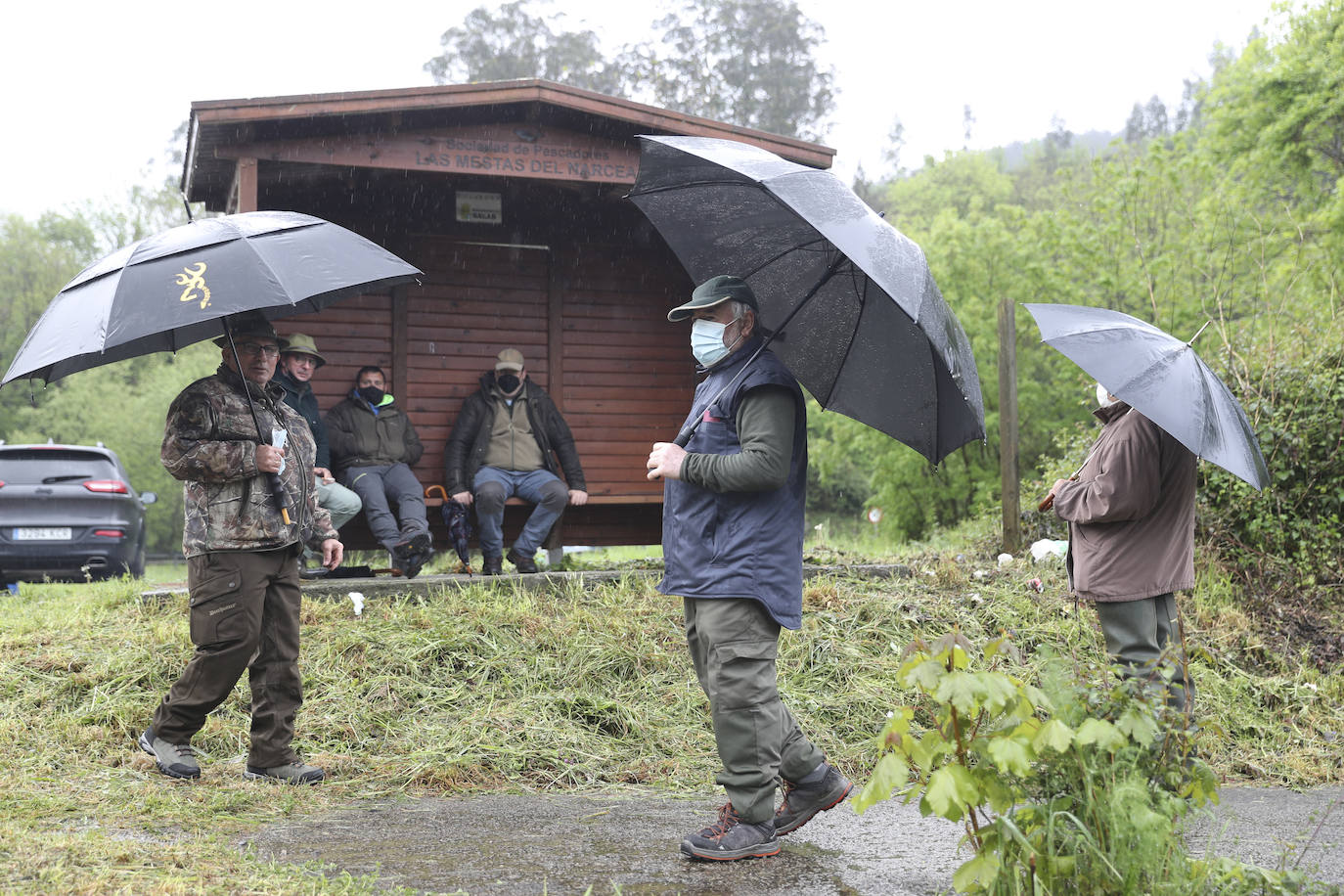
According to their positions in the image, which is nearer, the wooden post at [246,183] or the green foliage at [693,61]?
the wooden post at [246,183]

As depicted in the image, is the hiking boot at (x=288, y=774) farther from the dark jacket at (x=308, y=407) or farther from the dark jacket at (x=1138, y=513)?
the dark jacket at (x=1138, y=513)

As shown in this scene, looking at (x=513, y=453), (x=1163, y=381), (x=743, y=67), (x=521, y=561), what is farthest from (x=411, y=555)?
(x=743, y=67)

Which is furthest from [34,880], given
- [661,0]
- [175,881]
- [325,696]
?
[661,0]

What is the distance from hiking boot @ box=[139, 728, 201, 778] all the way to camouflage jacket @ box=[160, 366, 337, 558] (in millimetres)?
847

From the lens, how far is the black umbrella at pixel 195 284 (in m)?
3.98

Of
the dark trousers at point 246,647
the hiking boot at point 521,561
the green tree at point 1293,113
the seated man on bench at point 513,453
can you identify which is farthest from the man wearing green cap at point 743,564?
the green tree at point 1293,113

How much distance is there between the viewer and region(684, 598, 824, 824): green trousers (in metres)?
3.67

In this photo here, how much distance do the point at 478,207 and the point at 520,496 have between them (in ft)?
8.53

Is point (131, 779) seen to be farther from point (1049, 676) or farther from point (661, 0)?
point (661, 0)

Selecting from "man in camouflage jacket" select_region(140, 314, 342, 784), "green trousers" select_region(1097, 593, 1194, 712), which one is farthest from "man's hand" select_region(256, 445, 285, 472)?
"green trousers" select_region(1097, 593, 1194, 712)

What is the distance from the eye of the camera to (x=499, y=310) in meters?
9.37

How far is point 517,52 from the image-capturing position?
39969 mm

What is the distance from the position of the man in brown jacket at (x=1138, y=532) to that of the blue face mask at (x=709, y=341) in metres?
1.75

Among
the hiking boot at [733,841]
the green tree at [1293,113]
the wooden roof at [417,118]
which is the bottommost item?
the hiking boot at [733,841]
